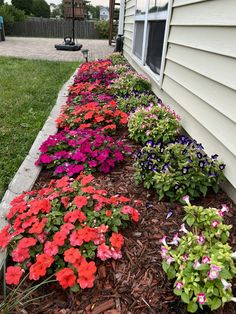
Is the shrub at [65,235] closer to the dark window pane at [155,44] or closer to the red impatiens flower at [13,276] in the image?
the red impatiens flower at [13,276]

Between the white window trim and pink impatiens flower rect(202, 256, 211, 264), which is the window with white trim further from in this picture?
pink impatiens flower rect(202, 256, 211, 264)

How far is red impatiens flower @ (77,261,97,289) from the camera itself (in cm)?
133

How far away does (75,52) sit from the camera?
1105cm

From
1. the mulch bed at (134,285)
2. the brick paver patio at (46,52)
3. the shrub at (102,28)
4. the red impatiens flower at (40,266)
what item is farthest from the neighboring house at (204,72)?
the shrub at (102,28)

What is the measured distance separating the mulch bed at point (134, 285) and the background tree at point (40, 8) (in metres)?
29.5

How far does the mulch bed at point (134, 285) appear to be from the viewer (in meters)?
1.39

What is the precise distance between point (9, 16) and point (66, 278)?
62.8 feet

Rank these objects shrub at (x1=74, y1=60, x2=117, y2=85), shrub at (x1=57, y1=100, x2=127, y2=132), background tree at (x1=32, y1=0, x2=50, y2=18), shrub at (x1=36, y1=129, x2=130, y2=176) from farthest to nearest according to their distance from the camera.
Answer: background tree at (x1=32, y1=0, x2=50, y2=18), shrub at (x1=74, y1=60, x2=117, y2=85), shrub at (x1=57, y1=100, x2=127, y2=132), shrub at (x1=36, y1=129, x2=130, y2=176)

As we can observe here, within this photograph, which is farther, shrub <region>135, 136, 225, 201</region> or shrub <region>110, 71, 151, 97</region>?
shrub <region>110, 71, 151, 97</region>

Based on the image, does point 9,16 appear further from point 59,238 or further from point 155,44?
point 59,238

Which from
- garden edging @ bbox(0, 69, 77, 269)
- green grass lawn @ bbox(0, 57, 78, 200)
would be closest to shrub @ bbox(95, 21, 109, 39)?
green grass lawn @ bbox(0, 57, 78, 200)

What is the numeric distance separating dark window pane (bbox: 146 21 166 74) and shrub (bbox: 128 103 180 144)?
4.92 ft

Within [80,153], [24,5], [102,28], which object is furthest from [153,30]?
[24,5]

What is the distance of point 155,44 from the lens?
4562 millimetres
